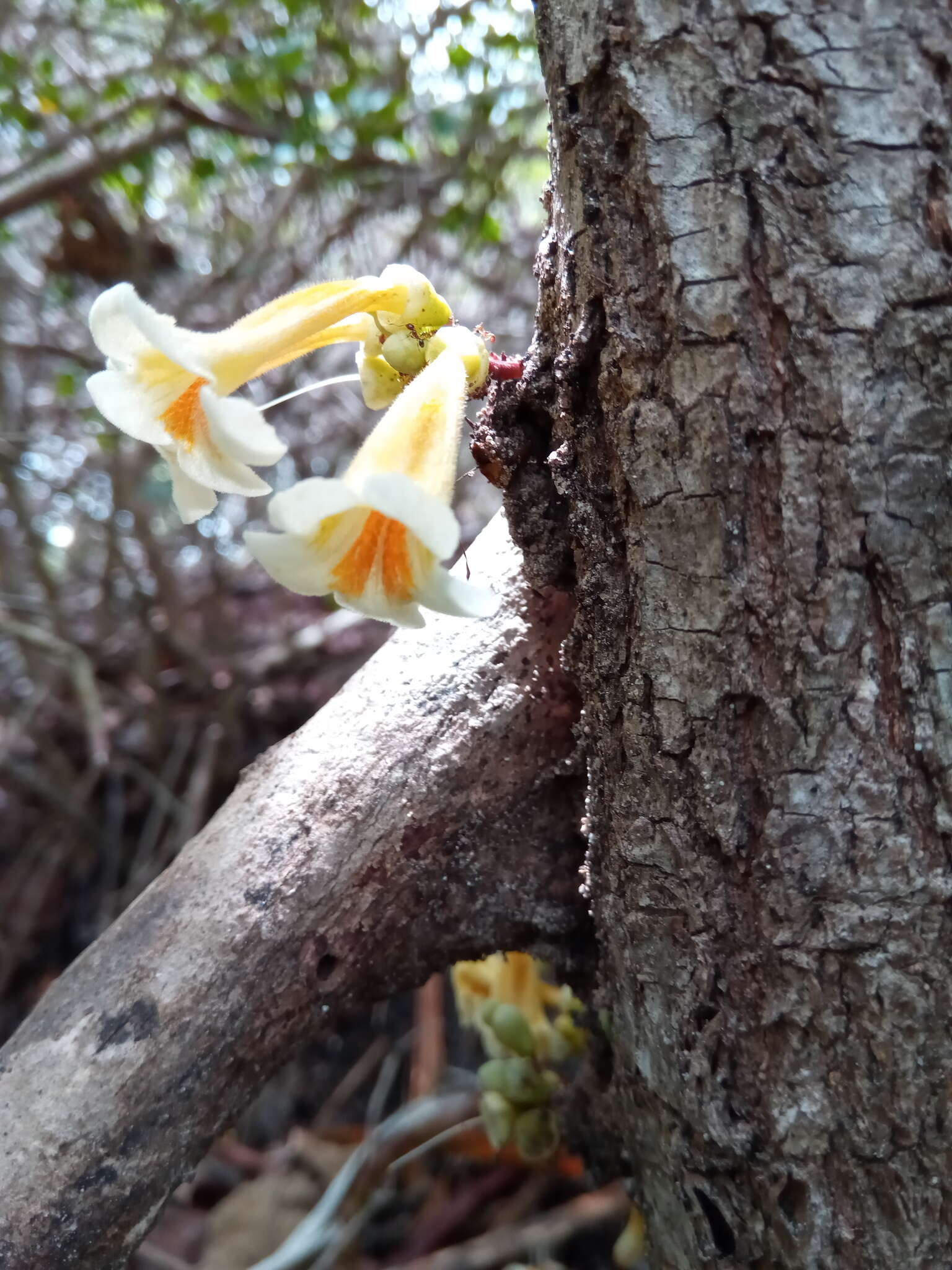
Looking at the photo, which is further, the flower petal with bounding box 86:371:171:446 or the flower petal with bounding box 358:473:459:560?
the flower petal with bounding box 86:371:171:446

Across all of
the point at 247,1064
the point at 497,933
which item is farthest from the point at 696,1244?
the point at 247,1064

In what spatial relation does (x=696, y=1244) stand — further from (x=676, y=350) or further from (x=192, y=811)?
(x=192, y=811)

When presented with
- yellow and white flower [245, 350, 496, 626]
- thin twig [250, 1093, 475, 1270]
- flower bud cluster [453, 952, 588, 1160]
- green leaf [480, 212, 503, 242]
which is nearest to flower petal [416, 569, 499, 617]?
yellow and white flower [245, 350, 496, 626]

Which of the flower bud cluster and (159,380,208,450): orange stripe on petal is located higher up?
(159,380,208,450): orange stripe on petal

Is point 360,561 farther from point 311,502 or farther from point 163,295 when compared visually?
point 163,295

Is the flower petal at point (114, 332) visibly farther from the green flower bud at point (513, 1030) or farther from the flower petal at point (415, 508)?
the green flower bud at point (513, 1030)

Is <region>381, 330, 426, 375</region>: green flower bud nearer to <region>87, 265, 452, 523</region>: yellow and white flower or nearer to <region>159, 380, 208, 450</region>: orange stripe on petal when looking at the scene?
<region>87, 265, 452, 523</region>: yellow and white flower

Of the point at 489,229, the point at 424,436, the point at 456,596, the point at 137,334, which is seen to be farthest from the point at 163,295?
the point at 456,596
